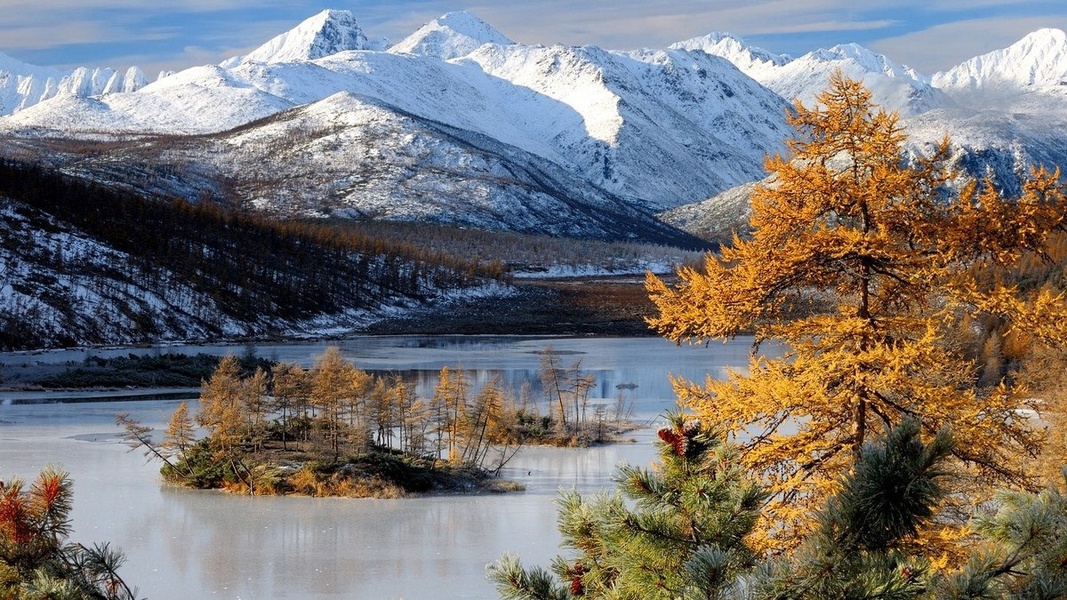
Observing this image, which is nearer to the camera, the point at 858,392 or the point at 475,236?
the point at 858,392

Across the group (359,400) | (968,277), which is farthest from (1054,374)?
(968,277)

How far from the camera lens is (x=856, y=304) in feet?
41.1

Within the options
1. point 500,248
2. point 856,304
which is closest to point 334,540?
point 856,304

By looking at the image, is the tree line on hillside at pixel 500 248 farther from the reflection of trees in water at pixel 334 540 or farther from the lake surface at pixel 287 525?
the reflection of trees in water at pixel 334 540

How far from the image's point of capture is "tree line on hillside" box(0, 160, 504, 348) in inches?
3241

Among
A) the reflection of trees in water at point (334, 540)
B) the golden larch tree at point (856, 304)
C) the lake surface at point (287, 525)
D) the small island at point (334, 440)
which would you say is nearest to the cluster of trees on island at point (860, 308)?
the golden larch tree at point (856, 304)

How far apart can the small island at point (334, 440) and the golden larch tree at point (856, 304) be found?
613 inches

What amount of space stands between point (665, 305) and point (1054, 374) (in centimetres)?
2370

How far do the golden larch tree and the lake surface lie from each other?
2349 millimetres

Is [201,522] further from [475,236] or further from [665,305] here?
[475,236]

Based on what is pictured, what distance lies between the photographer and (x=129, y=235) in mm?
90625

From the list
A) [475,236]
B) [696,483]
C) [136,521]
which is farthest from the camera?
[475,236]

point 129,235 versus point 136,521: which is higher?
point 129,235

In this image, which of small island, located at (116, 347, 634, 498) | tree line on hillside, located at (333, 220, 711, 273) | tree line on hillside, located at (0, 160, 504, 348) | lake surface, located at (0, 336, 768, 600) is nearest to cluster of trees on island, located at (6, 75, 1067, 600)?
lake surface, located at (0, 336, 768, 600)
